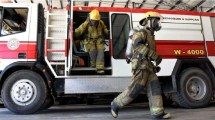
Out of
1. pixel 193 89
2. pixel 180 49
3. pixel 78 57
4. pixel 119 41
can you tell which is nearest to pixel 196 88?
pixel 193 89

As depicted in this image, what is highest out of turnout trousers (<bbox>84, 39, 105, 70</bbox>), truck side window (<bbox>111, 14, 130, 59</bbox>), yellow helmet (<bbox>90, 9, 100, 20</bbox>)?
yellow helmet (<bbox>90, 9, 100, 20</bbox>)

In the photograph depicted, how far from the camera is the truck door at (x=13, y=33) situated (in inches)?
260

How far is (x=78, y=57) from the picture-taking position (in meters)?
7.13

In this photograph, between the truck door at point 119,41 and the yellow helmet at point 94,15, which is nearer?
the yellow helmet at point 94,15

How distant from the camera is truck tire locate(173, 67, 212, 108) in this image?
23.6 feet

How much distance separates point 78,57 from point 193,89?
8.99 feet

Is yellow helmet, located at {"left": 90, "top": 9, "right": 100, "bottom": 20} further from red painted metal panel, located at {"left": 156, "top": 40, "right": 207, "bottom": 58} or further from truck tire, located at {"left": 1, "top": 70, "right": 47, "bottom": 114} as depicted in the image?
truck tire, located at {"left": 1, "top": 70, "right": 47, "bottom": 114}

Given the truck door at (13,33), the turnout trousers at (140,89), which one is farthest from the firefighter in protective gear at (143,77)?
the truck door at (13,33)

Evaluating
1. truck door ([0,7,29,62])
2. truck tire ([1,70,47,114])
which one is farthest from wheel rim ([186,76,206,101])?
truck door ([0,7,29,62])

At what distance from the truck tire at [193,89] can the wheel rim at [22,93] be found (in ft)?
10.6

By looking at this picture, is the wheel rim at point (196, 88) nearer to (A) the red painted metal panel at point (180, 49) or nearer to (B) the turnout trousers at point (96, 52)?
(A) the red painted metal panel at point (180, 49)

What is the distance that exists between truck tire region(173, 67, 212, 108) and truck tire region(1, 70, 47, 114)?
3023 millimetres

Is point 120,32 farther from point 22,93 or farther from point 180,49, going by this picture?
point 22,93

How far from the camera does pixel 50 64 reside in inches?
265
